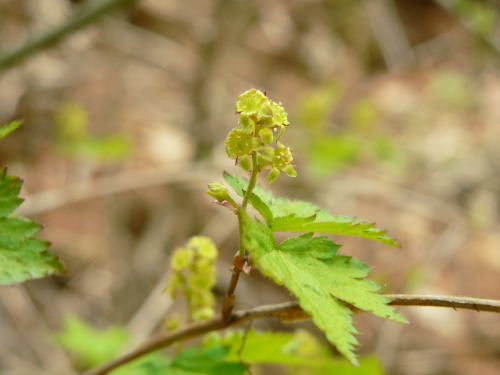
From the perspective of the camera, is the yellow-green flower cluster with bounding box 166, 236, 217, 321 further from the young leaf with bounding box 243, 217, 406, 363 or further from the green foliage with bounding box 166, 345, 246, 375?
the young leaf with bounding box 243, 217, 406, 363

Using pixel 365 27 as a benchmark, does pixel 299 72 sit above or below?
below

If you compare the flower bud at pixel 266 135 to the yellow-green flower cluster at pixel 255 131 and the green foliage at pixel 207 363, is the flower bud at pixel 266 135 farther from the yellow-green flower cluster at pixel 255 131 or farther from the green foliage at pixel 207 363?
the green foliage at pixel 207 363

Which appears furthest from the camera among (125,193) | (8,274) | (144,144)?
(144,144)

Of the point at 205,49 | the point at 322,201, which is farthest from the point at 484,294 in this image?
the point at 205,49

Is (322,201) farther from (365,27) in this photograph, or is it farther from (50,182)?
(365,27)

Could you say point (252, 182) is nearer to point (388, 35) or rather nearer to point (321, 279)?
point (321, 279)

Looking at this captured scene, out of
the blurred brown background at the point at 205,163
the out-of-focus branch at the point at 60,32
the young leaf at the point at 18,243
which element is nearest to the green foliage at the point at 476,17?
the blurred brown background at the point at 205,163
